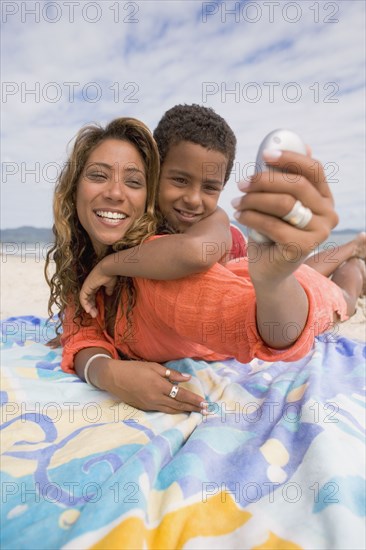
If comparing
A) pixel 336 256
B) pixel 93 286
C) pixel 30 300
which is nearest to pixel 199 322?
pixel 93 286

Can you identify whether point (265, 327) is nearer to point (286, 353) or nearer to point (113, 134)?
point (286, 353)

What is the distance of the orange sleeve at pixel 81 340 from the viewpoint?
209 centimetres

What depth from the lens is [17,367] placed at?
2160mm

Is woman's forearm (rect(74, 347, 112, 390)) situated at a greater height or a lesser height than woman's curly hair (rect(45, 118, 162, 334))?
lesser

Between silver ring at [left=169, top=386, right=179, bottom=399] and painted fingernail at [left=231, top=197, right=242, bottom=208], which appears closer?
painted fingernail at [left=231, top=197, right=242, bottom=208]

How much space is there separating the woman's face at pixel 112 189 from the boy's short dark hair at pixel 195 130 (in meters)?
0.34

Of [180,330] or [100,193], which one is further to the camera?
[100,193]

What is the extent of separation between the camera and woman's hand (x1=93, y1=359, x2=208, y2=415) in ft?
5.59

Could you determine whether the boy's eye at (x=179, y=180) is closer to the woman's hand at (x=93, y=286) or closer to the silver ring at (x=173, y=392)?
the woman's hand at (x=93, y=286)

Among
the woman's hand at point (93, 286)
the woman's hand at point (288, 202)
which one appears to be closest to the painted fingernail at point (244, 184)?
the woman's hand at point (288, 202)

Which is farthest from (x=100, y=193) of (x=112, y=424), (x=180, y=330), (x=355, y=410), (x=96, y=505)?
(x=355, y=410)

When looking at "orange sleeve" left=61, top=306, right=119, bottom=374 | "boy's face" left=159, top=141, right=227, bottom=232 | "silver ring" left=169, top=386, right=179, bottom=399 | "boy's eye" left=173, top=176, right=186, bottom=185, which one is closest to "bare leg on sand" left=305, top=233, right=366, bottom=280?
"boy's face" left=159, top=141, right=227, bottom=232

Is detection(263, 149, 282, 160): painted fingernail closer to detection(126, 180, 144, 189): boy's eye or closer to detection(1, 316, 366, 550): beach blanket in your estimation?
detection(1, 316, 366, 550): beach blanket

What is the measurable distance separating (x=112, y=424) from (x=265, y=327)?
29.8 inches
